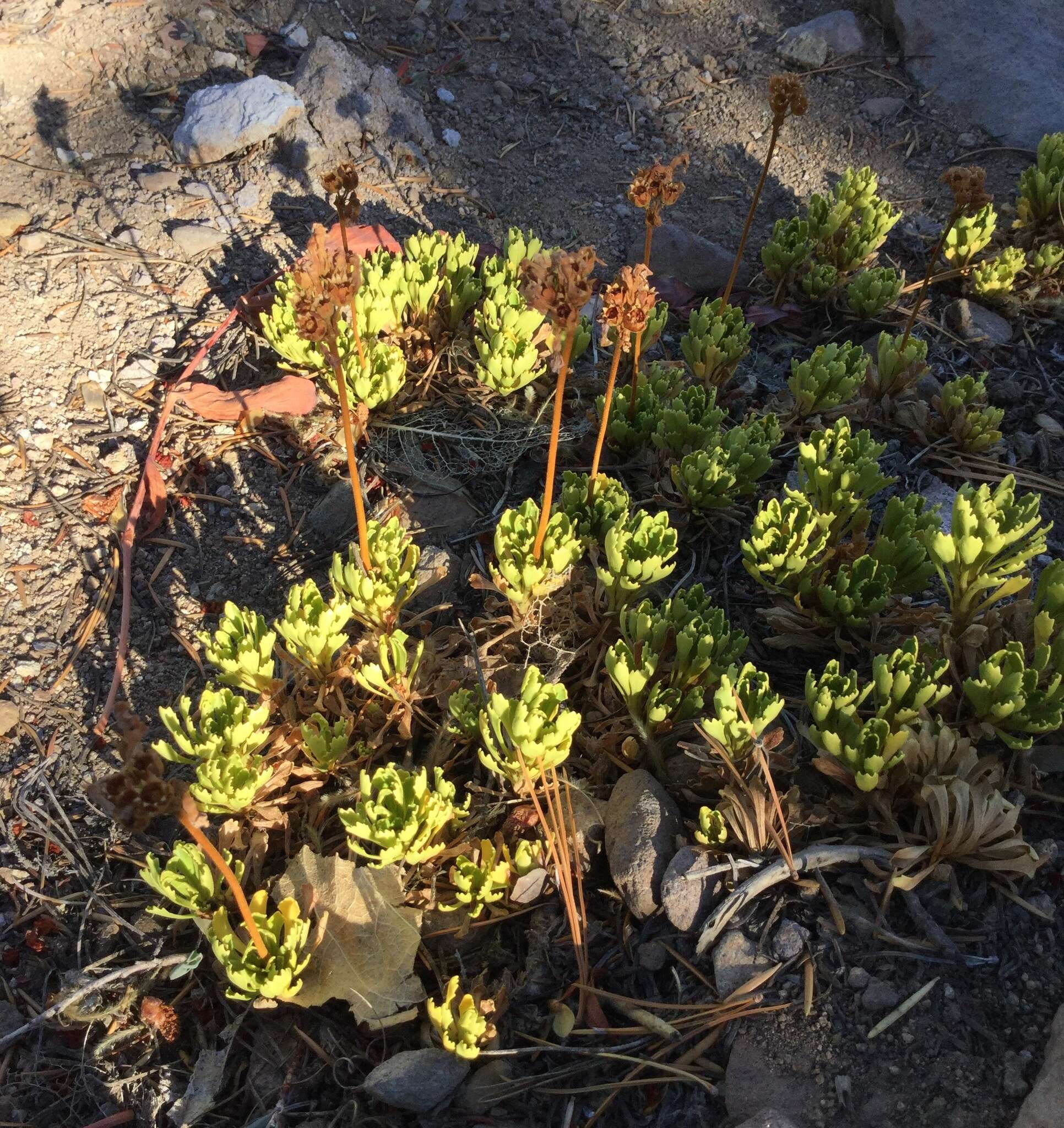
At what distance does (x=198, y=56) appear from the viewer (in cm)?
525

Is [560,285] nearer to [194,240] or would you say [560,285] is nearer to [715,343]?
[715,343]

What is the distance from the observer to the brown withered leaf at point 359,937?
2.41m

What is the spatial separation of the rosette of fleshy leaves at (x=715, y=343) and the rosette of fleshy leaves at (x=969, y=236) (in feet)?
4.32

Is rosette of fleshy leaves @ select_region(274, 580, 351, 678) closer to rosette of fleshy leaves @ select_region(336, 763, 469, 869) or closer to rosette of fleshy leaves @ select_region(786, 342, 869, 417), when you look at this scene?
rosette of fleshy leaves @ select_region(336, 763, 469, 869)

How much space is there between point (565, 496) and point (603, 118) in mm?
3495

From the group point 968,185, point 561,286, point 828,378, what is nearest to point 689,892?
point 561,286

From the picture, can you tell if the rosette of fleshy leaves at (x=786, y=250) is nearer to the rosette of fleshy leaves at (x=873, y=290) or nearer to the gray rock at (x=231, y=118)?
the rosette of fleshy leaves at (x=873, y=290)

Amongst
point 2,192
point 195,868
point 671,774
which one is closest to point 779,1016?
point 671,774

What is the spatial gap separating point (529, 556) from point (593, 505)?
1.26ft

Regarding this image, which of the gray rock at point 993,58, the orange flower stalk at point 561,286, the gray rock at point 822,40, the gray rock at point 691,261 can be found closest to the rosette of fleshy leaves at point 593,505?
the orange flower stalk at point 561,286

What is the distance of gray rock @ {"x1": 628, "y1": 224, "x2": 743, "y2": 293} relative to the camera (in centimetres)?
462

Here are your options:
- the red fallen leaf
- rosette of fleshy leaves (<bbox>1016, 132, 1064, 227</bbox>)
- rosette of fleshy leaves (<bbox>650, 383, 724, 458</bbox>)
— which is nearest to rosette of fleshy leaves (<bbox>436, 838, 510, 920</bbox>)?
rosette of fleshy leaves (<bbox>650, 383, 724, 458</bbox>)

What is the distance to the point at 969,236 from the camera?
4.34 meters

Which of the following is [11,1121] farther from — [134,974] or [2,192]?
[2,192]
